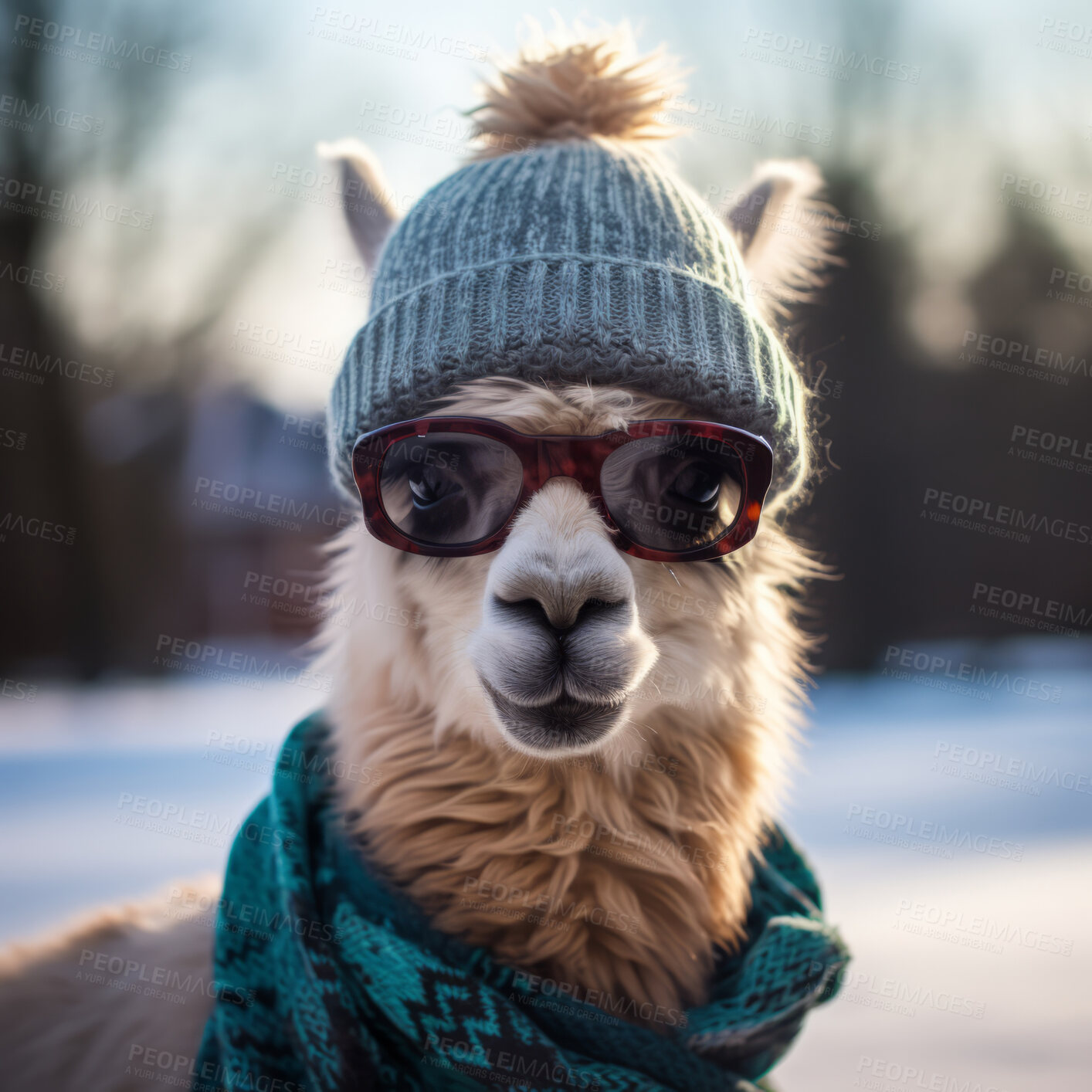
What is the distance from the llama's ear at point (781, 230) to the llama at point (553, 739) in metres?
0.21

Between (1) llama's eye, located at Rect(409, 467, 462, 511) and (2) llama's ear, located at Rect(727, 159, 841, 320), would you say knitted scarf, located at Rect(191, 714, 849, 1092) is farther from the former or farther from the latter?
(2) llama's ear, located at Rect(727, 159, 841, 320)

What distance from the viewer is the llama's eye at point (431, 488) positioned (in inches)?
52.5

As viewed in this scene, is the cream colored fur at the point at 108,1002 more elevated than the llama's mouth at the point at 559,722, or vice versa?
the llama's mouth at the point at 559,722

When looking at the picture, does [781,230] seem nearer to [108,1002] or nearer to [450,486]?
[450,486]

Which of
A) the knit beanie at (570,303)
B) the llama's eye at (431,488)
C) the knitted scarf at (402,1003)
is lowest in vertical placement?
the knitted scarf at (402,1003)

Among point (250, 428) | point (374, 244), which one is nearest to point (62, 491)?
point (250, 428)

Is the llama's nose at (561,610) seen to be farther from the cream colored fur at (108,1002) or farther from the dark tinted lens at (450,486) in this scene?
the cream colored fur at (108,1002)

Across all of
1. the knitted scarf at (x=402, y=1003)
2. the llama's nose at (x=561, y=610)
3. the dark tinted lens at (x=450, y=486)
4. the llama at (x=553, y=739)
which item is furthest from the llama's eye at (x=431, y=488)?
the knitted scarf at (x=402, y=1003)

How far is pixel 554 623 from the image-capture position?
1.16 metres

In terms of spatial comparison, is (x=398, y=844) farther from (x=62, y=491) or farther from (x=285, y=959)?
(x=62, y=491)

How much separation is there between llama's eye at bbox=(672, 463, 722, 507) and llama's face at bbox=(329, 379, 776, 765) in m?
0.12

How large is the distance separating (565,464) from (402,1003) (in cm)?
88

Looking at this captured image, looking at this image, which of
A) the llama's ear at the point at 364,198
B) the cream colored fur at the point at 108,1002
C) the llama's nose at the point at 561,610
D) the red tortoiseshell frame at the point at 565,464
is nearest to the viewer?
the llama's nose at the point at 561,610

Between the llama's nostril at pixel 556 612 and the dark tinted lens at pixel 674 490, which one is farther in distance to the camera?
the dark tinted lens at pixel 674 490
